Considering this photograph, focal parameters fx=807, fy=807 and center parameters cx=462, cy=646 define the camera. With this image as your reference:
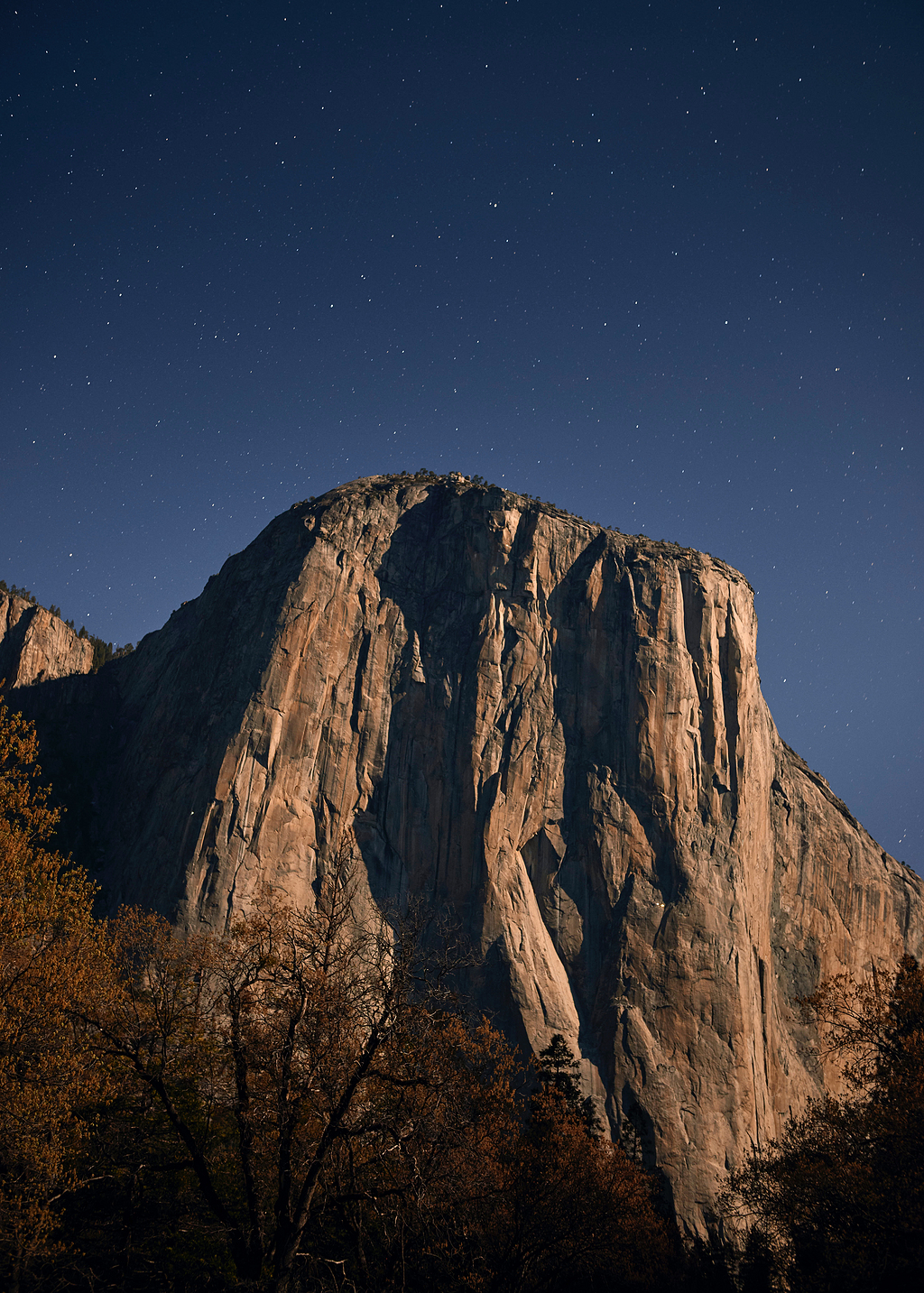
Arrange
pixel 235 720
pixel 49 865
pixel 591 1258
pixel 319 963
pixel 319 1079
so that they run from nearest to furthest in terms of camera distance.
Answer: pixel 319 1079
pixel 319 963
pixel 49 865
pixel 591 1258
pixel 235 720

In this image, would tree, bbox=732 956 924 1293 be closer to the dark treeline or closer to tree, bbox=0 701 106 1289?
the dark treeline

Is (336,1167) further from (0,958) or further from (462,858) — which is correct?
(462,858)

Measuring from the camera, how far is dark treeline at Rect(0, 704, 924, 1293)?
49.4 ft

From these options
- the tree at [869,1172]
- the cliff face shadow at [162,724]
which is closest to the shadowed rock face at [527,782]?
the cliff face shadow at [162,724]

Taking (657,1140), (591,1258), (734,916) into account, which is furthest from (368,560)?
(591,1258)

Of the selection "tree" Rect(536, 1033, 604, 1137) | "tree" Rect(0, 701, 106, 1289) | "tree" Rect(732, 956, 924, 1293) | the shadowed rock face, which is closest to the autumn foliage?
"tree" Rect(0, 701, 106, 1289)

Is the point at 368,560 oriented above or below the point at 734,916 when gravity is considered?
above

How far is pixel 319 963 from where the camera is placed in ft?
51.7

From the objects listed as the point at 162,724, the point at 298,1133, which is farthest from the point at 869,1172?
the point at 162,724

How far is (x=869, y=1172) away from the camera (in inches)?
779

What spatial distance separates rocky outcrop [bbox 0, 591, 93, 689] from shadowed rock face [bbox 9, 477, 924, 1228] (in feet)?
7.13

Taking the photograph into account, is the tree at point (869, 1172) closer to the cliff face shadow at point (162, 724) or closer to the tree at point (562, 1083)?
the tree at point (562, 1083)

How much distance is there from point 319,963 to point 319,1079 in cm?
202

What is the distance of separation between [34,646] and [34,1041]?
6277 centimetres
